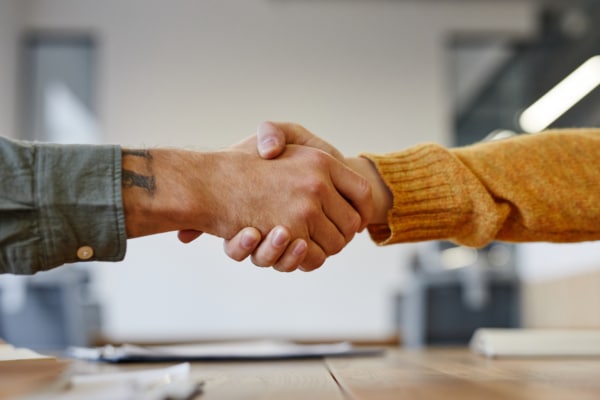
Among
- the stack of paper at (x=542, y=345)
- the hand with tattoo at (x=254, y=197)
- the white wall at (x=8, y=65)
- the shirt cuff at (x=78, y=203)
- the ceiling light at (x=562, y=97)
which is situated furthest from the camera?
the ceiling light at (x=562, y=97)

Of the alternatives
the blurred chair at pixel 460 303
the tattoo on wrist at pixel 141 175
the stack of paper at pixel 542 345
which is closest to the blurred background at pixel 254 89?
the blurred chair at pixel 460 303

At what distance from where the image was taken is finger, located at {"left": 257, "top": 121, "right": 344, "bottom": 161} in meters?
0.99

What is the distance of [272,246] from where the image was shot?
958 mm

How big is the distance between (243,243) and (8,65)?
478 cm

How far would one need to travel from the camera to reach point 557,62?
5.77m

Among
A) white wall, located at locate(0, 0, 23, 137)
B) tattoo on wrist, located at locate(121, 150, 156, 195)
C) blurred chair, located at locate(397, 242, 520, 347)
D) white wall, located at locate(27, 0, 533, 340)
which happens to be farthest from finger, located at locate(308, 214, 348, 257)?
white wall, located at locate(0, 0, 23, 137)

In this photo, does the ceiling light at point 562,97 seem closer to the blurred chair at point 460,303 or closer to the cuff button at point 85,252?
the blurred chair at point 460,303

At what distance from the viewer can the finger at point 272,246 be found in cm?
95

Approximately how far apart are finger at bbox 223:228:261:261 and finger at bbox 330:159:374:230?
138mm

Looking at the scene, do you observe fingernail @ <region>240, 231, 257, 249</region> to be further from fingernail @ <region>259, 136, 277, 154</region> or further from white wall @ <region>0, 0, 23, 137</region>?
white wall @ <region>0, 0, 23, 137</region>

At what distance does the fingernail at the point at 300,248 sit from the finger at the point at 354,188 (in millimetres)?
92

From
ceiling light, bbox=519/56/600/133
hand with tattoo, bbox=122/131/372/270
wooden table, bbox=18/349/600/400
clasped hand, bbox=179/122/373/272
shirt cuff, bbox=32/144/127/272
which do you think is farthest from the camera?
ceiling light, bbox=519/56/600/133

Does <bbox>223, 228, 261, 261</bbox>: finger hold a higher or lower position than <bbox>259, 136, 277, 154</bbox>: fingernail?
lower

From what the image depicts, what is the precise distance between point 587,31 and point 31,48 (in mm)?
4215
